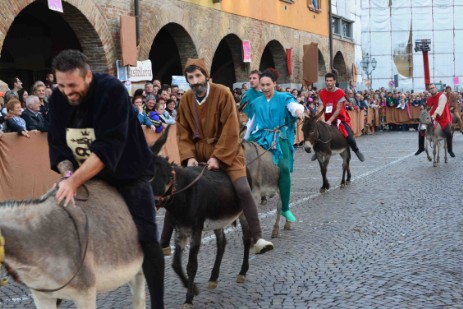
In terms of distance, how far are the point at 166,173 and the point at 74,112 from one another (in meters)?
1.26

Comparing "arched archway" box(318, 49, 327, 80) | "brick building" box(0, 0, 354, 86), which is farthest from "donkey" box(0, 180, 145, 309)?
"arched archway" box(318, 49, 327, 80)

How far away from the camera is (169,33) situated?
25.8 metres

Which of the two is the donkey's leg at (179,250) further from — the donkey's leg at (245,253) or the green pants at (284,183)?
the green pants at (284,183)

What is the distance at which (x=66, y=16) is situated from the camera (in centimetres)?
1848

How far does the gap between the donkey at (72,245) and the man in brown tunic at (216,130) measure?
2033 mm

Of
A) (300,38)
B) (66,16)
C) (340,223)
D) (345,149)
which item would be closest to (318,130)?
(345,149)

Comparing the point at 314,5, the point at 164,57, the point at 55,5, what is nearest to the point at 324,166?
the point at 55,5

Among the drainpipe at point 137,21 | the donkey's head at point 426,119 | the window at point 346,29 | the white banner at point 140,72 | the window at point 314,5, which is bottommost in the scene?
the donkey's head at point 426,119

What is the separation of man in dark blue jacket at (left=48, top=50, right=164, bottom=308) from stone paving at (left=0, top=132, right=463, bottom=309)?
1701 millimetres

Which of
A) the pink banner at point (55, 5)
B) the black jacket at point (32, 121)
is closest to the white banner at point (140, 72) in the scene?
the pink banner at point (55, 5)

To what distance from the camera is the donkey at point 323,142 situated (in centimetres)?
1319

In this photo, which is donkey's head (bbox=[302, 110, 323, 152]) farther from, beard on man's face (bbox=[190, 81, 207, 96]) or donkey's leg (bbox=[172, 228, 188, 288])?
donkey's leg (bbox=[172, 228, 188, 288])

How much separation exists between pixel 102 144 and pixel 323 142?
9.87 meters

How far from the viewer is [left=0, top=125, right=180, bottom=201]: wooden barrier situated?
11.4 meters
